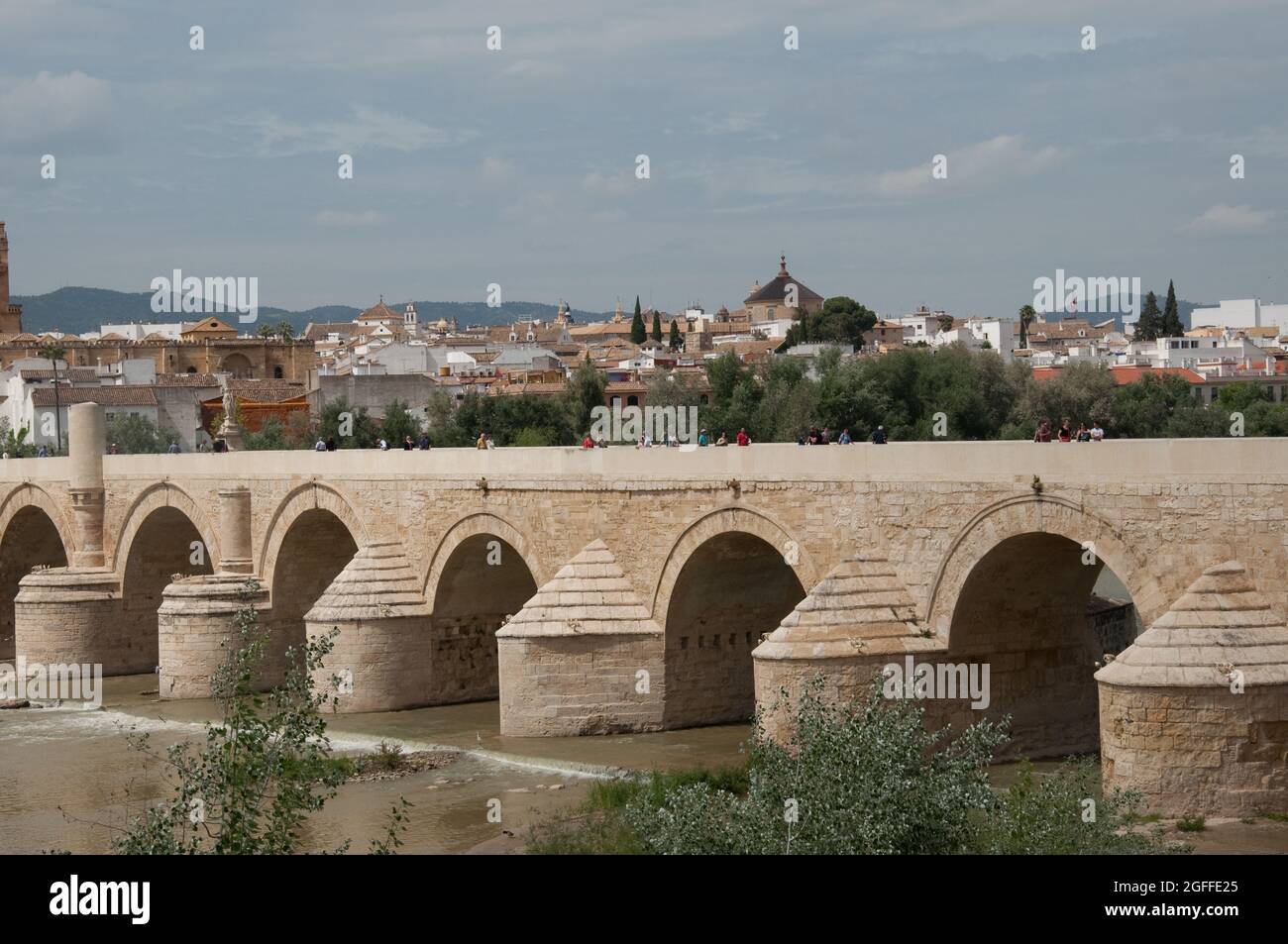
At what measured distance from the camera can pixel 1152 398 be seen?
46.6 meters

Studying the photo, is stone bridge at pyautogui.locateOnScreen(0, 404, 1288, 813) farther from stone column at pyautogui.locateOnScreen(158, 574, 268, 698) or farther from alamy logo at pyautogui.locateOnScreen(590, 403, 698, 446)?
alamy logo at pyautogui.locateOnScreen(590, 403, 698, 446)

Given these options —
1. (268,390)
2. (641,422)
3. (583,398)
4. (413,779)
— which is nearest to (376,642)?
(413,779)

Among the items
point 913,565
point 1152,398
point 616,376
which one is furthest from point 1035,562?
point 616,376

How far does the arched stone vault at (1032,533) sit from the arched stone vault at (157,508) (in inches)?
608

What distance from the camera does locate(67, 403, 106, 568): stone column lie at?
31891 mm

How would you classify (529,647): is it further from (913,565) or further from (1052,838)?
(1052,838)

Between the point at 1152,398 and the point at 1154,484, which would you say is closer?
the point at 1154,484

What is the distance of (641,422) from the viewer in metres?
47.9

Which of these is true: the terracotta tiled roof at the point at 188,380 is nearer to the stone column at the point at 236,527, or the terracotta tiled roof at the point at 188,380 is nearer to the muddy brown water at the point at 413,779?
the stone column at the point at 236,527

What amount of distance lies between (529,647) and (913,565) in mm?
5008

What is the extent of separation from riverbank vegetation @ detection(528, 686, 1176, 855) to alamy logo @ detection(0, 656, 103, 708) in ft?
56.7

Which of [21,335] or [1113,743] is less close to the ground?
[21,335]

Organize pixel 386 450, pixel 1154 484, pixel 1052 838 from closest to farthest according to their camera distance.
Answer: pixel 1052 838 → pixel 1154 484 → pixel 386 450
